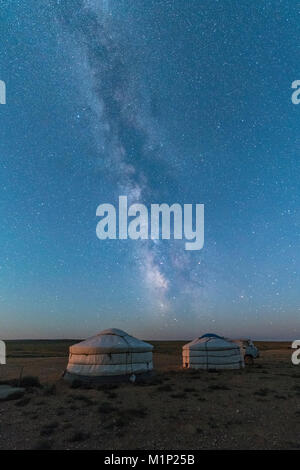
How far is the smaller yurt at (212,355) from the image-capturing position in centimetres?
2200

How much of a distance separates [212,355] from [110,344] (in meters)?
9.55

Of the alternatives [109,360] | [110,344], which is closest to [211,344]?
[110,344]

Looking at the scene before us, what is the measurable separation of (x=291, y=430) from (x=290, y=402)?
13.2 ft

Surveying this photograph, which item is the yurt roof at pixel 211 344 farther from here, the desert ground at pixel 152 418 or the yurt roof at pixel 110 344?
the desert ground at pixel 152 418

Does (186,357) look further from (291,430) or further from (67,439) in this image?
(67,439)

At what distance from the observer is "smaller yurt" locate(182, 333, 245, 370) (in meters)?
22.0

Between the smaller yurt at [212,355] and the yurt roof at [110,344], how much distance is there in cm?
656

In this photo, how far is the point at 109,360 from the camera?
630 inches

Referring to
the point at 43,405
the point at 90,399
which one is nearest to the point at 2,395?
the point at 43,405

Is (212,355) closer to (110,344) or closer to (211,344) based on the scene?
(211,344)

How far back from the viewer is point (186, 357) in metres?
23.8

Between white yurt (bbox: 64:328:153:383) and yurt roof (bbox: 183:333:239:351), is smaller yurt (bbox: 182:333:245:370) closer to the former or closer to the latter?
yurt roof (bbox: 183:333:239:351)

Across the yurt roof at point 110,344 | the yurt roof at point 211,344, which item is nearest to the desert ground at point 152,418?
the yurt roof at point 110,344
